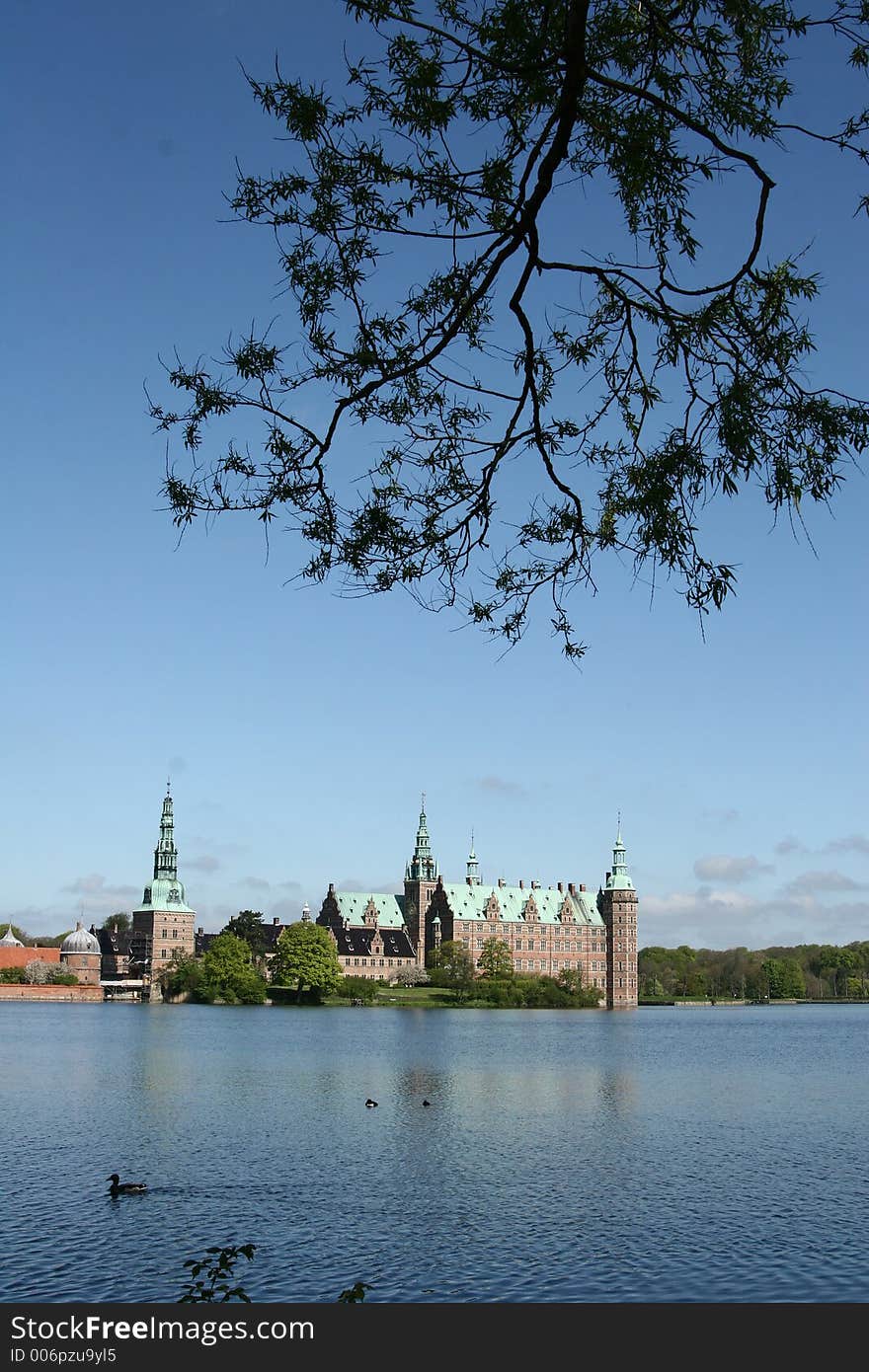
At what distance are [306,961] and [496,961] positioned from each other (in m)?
27.1

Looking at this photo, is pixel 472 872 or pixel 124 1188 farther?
pixel 472 872

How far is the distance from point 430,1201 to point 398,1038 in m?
46.5

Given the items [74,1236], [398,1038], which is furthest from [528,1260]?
[398,1038]

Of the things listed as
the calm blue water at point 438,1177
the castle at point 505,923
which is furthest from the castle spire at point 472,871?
the calm blue water at point 438,1177

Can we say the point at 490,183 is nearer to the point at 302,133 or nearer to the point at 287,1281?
the point at 302,133

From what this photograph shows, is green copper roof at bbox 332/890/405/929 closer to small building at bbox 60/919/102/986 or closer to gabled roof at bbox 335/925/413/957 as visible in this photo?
gabled roof at bbox 335/925/413/957

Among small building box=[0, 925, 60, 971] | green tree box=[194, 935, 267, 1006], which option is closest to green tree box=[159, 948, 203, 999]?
green tree box=[194, 935, 267, 1006]

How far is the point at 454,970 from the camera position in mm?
122250

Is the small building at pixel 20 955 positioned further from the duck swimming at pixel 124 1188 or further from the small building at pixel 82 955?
the duck swimming at pixel 124 1188

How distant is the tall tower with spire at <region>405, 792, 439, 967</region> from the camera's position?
14425 centimetres

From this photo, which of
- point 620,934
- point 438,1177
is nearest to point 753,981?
point 620,934

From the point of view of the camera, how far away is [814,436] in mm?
6777

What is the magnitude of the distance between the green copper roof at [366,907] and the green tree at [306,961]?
34.4 meters

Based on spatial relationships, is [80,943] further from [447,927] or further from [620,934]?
[620,934]
